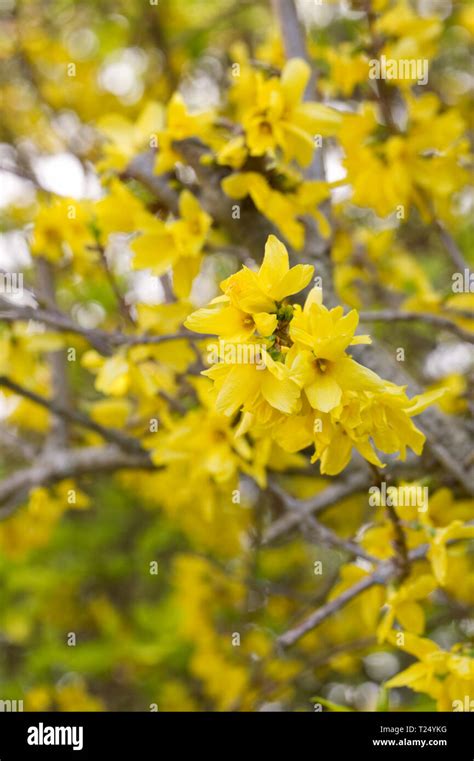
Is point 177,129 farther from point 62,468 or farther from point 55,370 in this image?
point 55,370

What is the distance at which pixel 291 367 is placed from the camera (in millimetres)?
946

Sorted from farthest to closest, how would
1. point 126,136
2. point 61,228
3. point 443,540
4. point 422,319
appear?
point 61,228
point 126,136
point 422,319
point 443,540

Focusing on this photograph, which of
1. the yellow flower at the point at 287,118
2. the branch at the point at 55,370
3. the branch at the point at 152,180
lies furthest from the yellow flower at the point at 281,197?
the branch at the point at 55,370

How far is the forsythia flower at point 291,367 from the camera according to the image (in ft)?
3.10

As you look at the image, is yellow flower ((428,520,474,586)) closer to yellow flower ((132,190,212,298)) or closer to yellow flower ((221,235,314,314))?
yellow flower ((221,235,314,314))

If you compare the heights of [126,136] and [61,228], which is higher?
[126,136]

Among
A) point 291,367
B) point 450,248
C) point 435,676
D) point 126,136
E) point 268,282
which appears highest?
point 126,136

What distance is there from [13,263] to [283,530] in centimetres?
187

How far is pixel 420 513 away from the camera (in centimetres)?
141

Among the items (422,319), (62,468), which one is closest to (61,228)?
(62,468)

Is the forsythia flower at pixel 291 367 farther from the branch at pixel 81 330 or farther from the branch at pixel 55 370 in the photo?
the branch at pixel 55 370

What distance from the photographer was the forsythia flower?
3.10 feet

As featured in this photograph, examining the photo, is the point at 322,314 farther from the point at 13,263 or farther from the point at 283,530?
the point at 13,263

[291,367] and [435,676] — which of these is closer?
[291,367]
